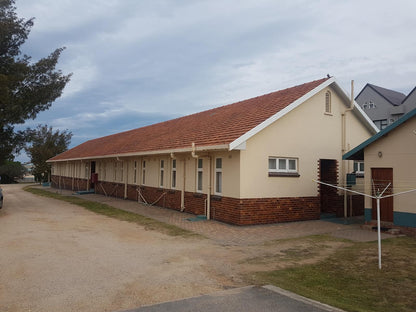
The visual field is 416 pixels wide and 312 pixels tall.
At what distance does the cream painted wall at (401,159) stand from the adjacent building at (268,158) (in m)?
2.80

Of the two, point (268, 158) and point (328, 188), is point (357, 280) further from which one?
point (328, 188)

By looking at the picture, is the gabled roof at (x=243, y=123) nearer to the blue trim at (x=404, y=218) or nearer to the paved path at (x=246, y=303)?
the blue trim at (x=404, y=218)

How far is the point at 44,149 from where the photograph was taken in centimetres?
4575

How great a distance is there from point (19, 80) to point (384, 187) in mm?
15271

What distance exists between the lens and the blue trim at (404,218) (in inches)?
425

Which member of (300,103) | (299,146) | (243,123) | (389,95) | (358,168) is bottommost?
(358,168)

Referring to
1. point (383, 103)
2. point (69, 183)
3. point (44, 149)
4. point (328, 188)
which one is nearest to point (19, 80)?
point (328, 188)

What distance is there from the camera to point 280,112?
12555 mm

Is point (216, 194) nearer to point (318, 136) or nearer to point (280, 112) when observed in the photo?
point (280, 112)

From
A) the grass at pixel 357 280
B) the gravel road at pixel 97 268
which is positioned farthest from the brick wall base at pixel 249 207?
the grass at pixel 357 280

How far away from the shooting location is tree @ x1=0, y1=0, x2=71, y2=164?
15.6 m

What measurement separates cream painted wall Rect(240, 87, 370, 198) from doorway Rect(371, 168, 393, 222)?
7.88 ft

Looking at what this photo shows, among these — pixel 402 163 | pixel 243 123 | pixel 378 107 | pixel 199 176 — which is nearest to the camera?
pixel 402 163

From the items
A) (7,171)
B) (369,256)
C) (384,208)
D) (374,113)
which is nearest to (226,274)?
(369,256)
